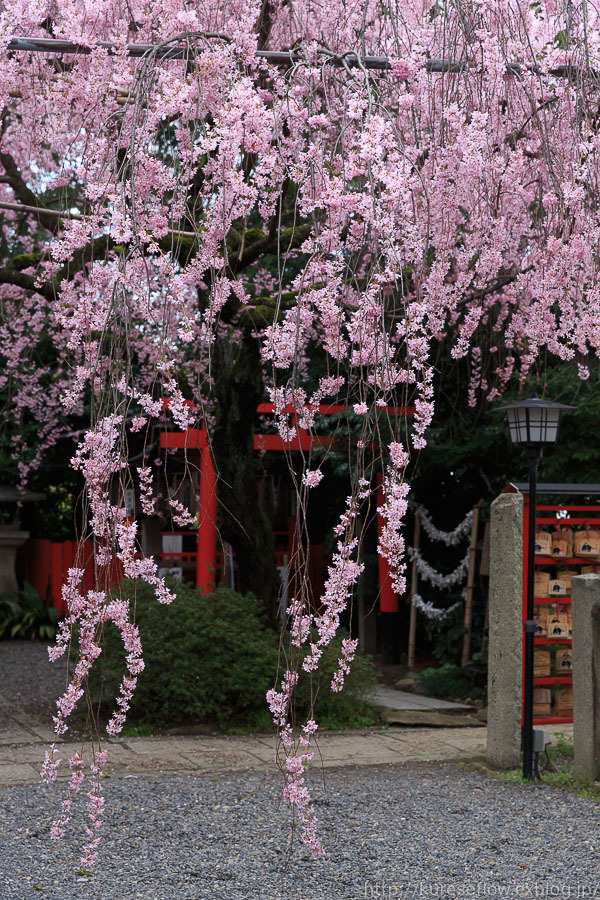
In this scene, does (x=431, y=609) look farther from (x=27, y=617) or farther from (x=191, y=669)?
(x=27, y=617)

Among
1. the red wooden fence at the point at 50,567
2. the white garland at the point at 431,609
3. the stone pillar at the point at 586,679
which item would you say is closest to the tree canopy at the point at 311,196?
the stone pillar at the point at 586,679

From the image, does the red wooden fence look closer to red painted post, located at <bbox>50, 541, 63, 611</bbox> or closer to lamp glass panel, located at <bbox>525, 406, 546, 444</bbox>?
red painted post, located at <bbox>50, 541, 63, 611</bbox>

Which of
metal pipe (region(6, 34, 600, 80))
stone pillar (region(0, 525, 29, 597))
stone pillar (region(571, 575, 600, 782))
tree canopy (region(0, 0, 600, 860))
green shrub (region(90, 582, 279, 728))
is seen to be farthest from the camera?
stone pillar (region(0, 525, 29, 597))

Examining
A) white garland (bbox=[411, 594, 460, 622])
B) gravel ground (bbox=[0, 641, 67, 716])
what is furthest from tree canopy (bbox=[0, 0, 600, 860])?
gravel ground (bbox=[0, 641, 67, 716])

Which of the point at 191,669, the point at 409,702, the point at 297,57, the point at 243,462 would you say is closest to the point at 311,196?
the point at 297,57

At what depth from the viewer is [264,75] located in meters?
5.29

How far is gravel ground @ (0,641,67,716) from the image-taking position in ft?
24.2

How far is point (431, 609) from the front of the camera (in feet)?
28.1

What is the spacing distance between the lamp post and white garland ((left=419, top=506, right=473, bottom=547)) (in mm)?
3091

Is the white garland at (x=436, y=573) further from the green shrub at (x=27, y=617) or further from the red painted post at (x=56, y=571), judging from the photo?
the red painted post at (x=56, y=571)

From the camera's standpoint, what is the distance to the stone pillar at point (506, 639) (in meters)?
5.37

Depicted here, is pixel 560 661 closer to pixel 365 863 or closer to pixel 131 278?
pixel 365 863

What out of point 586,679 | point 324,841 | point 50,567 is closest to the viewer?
point 324,841

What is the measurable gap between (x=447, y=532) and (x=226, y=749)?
149 inches
